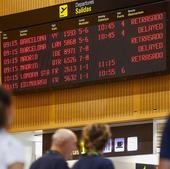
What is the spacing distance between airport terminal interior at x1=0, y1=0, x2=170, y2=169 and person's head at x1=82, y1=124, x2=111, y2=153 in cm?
425

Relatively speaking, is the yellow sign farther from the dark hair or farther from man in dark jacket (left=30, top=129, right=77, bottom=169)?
the dark hair

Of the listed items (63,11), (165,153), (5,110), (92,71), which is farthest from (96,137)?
(63,11)

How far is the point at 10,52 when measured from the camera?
11.5m

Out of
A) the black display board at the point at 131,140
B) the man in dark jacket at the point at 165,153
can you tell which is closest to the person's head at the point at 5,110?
the man in dark jacket at the point at 165,153

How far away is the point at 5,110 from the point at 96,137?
251 centimetres

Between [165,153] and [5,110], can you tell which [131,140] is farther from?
[5,110]

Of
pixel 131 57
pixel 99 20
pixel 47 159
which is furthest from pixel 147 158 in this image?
pixel 47 159

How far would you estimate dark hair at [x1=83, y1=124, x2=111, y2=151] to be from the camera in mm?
5359

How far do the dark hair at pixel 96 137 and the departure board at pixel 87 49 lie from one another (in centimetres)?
437

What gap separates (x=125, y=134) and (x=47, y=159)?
5.11 metres

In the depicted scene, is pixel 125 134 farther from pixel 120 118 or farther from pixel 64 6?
pixel 64 6

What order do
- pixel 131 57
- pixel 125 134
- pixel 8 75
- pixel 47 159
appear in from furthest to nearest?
pixel 8 75 < pixel 125 134 < pixel 131 57 < pixel 47 159

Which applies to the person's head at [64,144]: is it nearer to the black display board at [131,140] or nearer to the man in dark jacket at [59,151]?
the man in dark jacket at [59,151]

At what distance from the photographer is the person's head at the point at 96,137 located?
17.6ft
